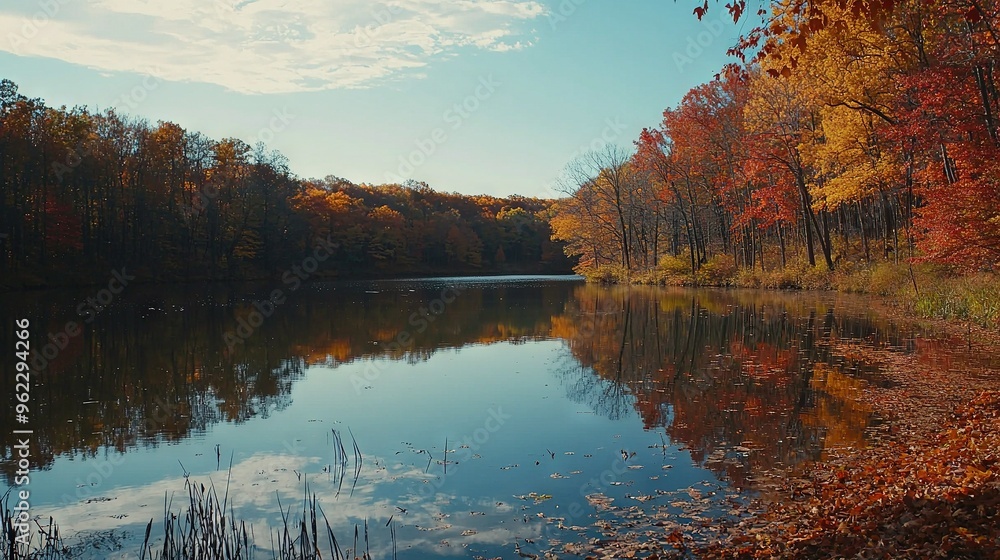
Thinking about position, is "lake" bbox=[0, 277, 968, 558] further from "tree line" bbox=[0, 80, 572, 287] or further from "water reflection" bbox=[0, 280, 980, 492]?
"tree line" bbox=[0, 80, 572, 287]

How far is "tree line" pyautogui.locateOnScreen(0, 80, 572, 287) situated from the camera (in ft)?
147

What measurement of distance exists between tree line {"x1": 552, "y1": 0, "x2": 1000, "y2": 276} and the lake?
171 inches

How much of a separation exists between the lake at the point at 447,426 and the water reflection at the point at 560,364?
2.7 inches

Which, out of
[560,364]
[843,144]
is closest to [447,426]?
[560,364]

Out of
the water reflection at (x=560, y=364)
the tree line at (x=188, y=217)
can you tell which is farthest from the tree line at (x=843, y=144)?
the tree line at (x=188, y=217)

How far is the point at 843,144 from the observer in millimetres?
26500

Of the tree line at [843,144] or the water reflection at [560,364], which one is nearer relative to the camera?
the water reflection at [560,364]

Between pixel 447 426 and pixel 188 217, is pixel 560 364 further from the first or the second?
pixel 188 217

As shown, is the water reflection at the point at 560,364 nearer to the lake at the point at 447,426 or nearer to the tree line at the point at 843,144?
the lake at the point at 447,426

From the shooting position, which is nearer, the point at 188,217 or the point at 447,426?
the point at 447,426

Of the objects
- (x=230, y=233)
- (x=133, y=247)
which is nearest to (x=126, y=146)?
(x=133, y=247)

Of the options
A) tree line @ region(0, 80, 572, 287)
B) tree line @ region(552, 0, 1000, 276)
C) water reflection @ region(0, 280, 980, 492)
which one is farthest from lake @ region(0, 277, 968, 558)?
tree line @ region(0, 80, 572, 287)

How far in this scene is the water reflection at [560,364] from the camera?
898cm

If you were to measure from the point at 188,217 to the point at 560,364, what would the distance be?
57.1m
